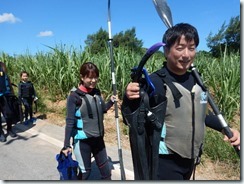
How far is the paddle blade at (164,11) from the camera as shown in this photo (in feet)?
8.08

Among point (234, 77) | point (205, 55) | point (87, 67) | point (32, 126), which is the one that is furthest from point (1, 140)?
point (205, 55)

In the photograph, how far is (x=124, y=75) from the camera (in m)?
6.86

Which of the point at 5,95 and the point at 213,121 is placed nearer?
the point at 213,121

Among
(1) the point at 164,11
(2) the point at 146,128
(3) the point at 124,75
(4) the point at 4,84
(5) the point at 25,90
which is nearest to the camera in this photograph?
(2) the point at 146,128

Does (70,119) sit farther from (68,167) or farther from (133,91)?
(133,91)

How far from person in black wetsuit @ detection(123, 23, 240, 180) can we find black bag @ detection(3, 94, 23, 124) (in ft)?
14.1

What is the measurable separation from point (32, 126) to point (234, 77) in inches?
173

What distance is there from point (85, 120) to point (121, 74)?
405 centimetres

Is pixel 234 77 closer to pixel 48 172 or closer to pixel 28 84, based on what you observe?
pixel 48 172

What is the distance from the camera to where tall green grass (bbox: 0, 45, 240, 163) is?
5.44 m

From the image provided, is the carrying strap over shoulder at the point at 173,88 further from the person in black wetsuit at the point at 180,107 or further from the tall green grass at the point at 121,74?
the tall green grass at the point at 121,74

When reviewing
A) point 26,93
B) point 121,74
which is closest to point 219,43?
point 121,74

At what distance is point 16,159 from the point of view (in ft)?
14.5

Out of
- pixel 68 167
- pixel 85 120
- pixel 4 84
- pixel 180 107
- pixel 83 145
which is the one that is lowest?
pixel 68 167
